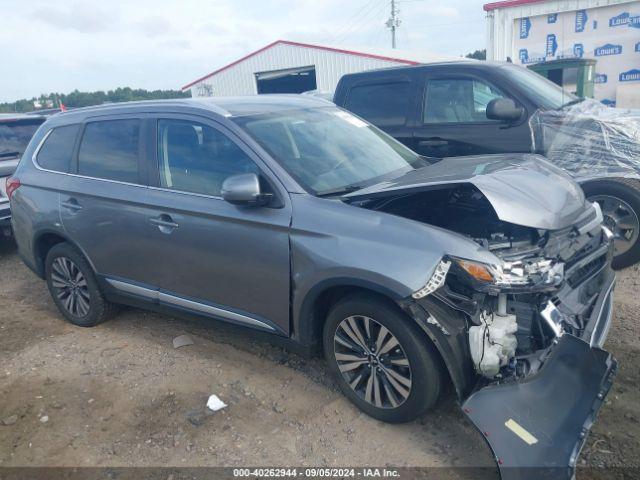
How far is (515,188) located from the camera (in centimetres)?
302

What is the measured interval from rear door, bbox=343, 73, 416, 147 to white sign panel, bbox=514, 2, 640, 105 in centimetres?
1100

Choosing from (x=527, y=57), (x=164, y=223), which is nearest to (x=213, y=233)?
(x=164, y=223)

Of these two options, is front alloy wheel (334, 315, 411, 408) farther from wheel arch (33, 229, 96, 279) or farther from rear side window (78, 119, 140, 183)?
wheel arch (33, 229, 96, 279)

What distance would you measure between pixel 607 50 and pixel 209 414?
15.8 metres

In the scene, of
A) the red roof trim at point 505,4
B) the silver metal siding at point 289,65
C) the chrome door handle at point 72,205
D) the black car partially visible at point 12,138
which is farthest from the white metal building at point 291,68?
the chrome door handle at point 72,205

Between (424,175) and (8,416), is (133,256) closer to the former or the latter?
(8,416)

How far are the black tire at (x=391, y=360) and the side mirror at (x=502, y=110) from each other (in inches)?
118

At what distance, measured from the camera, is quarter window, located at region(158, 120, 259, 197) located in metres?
3.49

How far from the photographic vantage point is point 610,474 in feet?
8.42

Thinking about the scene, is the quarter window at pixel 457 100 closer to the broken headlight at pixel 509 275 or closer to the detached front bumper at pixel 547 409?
the broken headlight at pixel 509 275

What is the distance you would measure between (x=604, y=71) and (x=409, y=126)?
A: 1207 cm

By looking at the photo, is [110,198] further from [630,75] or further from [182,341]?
[630,75]

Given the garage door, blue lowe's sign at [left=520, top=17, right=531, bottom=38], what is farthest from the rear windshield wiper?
the garage door

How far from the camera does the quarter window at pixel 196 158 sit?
3488 millimetres
